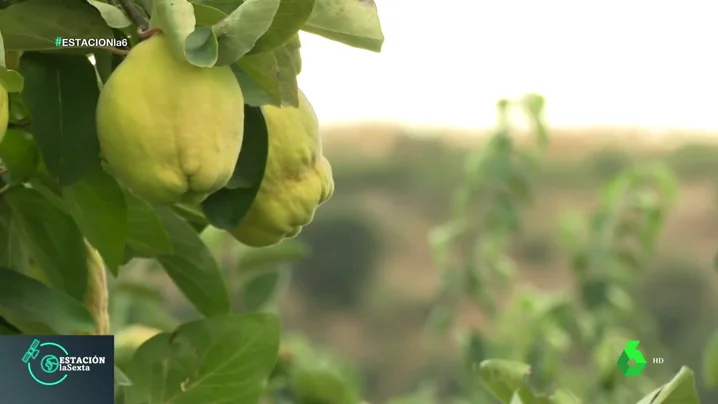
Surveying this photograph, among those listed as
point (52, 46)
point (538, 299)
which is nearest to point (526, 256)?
point (538, 299)

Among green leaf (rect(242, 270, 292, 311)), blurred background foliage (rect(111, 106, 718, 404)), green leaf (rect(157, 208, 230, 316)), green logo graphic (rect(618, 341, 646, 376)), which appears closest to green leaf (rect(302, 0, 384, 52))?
green leaf (rect(157, 208, 230, 316))

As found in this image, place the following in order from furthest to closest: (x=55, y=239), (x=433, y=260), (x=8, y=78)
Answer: (x=433, y=260), (x=55, y=239), (x=8, y=78)

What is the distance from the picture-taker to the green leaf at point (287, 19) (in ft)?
0.91

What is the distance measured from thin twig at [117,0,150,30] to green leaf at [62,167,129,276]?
0.06 m

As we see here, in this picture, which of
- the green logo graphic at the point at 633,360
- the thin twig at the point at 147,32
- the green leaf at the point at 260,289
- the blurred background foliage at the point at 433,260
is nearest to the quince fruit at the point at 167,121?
the thin twig at the point at 147,32

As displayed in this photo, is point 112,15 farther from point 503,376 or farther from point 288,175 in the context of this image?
point 503,376

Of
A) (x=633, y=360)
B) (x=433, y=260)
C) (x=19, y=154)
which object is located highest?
(x=19, y=154)

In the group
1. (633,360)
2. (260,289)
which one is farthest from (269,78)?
(260,289)

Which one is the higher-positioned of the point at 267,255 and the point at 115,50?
the point at 115,50

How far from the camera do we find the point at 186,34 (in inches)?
10.5

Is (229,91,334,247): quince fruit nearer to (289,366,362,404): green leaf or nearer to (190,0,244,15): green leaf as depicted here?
(190,0,244,15): green leaf

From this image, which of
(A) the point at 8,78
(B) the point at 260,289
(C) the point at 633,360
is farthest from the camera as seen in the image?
(B) the point at 260,289

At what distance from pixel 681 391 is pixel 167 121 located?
0.20 meters

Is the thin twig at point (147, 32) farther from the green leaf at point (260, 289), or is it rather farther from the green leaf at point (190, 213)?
the green leaf at point (260, 289)
